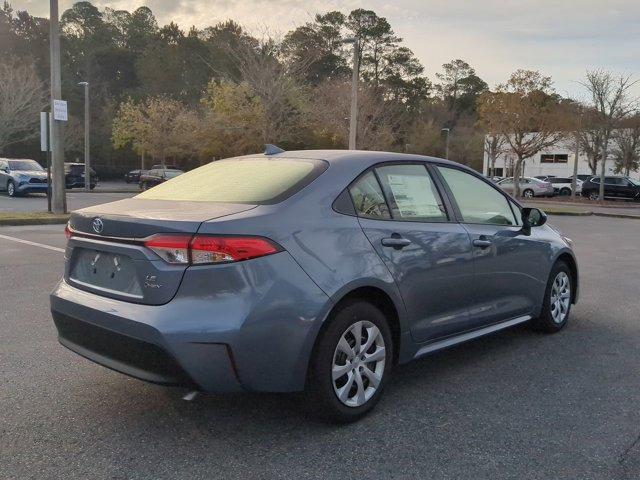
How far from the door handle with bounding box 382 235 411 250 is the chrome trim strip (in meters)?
0.73

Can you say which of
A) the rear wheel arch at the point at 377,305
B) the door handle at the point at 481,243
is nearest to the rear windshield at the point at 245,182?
the rear wheel arch at the point at 377,305

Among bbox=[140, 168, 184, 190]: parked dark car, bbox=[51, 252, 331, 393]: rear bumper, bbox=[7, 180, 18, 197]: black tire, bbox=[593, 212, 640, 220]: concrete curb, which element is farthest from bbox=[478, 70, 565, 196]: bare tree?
bbox=[51, 252, 331, 393]: rear bumper

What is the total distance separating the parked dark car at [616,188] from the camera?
37.7m

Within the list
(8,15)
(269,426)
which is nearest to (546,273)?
(269,426)

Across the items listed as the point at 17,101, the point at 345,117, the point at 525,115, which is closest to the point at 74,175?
the point at 17,101

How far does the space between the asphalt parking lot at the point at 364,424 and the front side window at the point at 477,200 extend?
3.62 feet

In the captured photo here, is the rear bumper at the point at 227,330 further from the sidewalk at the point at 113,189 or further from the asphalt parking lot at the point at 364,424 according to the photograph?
the sidewalk at the point at 113,189

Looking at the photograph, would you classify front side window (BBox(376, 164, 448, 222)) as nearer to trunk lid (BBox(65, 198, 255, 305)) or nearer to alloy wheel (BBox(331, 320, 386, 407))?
alloy wheel (BBox(331, 320, 386, 407))

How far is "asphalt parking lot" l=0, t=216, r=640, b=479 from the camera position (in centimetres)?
309

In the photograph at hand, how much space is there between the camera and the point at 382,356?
375 centimetres

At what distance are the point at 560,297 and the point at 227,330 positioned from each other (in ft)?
12.2

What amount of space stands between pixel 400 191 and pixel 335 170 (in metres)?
0.55

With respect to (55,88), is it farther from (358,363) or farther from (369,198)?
(358,363)

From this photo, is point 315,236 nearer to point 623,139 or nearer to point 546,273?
point 546,273
